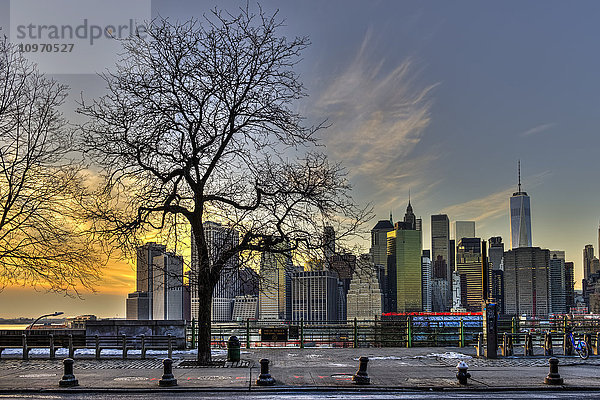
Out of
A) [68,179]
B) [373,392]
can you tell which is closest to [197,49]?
[68,179]

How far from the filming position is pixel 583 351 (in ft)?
85.7

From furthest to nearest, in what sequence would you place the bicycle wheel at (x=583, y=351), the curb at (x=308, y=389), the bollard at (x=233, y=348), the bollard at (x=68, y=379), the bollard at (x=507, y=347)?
the bollard at (x=507, y=347) < the bicycle wheel at (x=583, y=351) < the bollard at (x=233, y=348) < the bollard at (x=68, y=379) < the curb at (x=308, y=389)

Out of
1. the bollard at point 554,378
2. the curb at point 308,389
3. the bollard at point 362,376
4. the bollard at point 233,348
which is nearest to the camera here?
the curb at point 308,389

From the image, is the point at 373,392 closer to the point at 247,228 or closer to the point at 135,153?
the point at 247,228

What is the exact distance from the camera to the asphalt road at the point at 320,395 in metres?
16.4

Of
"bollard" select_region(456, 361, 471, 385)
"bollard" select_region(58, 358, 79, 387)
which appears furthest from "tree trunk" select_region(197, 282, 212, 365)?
"bollard" select_region(456, 361, 471, 385)

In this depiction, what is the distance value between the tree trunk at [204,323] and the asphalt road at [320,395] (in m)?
6.38

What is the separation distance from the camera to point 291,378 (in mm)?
19844

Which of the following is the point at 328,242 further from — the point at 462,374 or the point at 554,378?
the point at 554,378

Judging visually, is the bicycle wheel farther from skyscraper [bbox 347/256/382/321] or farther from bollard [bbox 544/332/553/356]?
skyscraper [bbox 347/256/382/321]

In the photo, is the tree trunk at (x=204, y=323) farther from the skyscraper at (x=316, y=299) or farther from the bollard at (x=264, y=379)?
the skyscraper at (x=316, y=299)

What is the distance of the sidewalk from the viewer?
1855cm

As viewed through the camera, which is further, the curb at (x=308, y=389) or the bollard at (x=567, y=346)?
the bollard at (x=567, y=346)

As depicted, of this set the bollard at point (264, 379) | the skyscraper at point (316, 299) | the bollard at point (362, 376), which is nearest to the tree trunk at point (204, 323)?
the bollard at point (264, 379)
